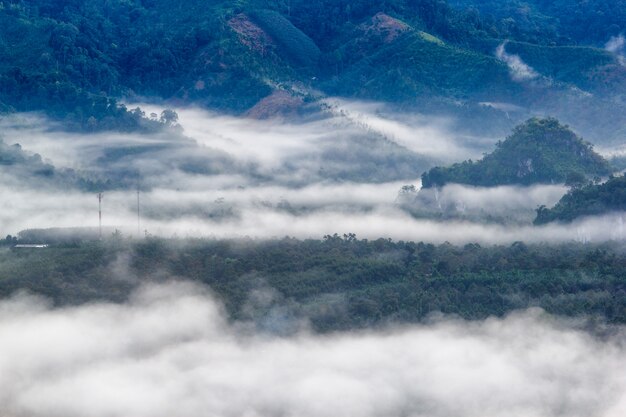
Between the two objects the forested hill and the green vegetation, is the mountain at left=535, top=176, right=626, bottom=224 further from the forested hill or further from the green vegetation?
the green vegetation

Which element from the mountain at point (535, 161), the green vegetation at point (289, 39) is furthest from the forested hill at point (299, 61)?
the mountain at point (535, 161)

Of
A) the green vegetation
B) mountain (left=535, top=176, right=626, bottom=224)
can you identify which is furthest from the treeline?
the green vegetation

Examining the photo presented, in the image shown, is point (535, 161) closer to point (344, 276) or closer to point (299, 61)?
point (344, 276)

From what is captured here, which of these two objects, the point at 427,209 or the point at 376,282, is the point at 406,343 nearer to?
the point at 376,282

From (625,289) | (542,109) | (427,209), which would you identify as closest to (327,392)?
(625,289)

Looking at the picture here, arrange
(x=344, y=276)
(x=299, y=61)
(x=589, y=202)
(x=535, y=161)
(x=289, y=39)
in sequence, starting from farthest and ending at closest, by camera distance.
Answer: (x=289, y=39)
(x=299, y=61)
(x=535, y=161)
(x=589, y=202)
(x=344, y=276)

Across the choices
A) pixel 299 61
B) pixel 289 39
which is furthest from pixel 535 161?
pixel 289 39

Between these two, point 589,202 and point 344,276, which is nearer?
point 344,276
